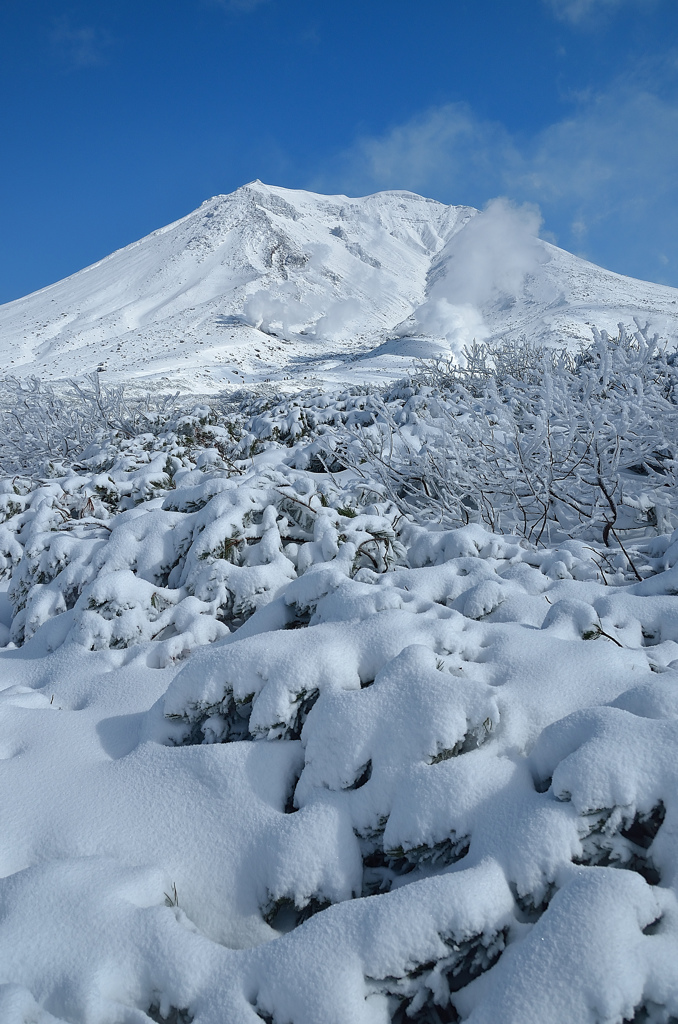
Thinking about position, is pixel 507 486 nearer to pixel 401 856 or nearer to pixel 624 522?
pixel 624 522

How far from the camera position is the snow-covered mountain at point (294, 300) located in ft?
106

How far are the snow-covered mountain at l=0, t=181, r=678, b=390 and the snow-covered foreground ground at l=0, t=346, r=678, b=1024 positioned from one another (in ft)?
69.0

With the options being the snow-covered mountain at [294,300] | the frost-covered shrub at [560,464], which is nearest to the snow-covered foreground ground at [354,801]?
the frost-covered shrub at [560,464]

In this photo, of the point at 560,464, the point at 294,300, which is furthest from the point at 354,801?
the point at 294,300

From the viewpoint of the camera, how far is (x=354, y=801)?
1.57 metres

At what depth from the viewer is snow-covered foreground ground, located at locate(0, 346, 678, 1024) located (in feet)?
3.76

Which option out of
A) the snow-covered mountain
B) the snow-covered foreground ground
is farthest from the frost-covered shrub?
the snow-covered mountain

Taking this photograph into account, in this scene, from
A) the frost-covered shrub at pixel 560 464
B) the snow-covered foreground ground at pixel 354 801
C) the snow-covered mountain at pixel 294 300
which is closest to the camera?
the snow-covered foreground ground at pixel 354 801

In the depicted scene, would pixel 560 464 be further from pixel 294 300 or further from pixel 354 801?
pixel 294 300

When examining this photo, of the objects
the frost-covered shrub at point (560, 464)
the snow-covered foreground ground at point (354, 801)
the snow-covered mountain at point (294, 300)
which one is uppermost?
the snow-covered mountain at point (294, 300)

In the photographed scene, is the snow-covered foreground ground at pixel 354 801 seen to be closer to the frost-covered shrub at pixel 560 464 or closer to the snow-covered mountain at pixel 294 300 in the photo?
the frost-covered shrub at pixel 560 464

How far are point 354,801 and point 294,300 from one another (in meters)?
64.6

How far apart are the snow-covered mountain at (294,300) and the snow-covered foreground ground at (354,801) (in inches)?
828

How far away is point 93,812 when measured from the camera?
1.71m
